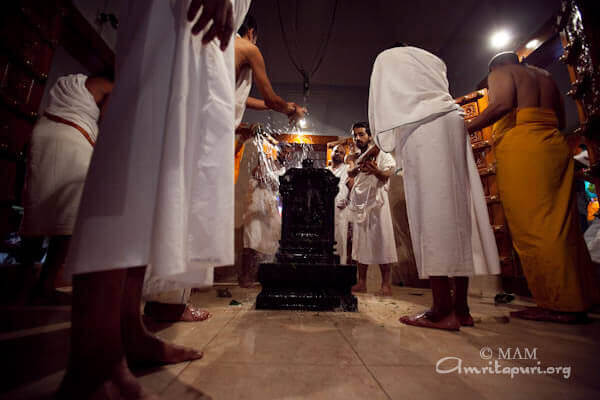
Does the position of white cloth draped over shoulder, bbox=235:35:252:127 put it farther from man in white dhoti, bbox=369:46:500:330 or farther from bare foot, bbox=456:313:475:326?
bare foot, bbox=456:313:475:326

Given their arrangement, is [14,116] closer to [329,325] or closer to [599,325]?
[329,325]

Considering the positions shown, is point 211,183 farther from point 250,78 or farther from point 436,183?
point 436,183

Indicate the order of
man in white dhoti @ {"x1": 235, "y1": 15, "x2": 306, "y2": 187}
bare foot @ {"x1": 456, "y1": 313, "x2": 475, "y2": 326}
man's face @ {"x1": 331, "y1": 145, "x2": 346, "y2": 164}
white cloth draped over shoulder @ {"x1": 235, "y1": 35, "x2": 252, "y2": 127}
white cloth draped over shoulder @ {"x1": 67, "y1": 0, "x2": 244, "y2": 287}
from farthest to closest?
man's face @ {"x1": 331, "y1": 145, "x2": 346, "y2": 164}, bare foot @ {"x1": 456, "y1": 313, "x2": 475, "y2": 326}, man in white dhoti @ {"x1": 235, "y1": 15, "x2": 306, "y2": 187}, white cloth draped over shoulder @ {"x1": 235, "y1": 35, "x2": 252, "y2": 127}, white cloth draped over shoulder @ {"x1": 67, "y1": 0, "x2": 244, "y2": 287}

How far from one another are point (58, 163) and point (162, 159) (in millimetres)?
2099

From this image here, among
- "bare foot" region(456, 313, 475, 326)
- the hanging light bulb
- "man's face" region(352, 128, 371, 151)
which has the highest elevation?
the hanging light bulb

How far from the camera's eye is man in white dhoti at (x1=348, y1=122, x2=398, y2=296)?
9.98ft

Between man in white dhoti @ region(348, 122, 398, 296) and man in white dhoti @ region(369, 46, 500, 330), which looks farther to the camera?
man in white dhoti @ region(348, 122, 398, 296)

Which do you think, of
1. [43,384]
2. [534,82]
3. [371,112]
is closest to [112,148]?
[43,384]

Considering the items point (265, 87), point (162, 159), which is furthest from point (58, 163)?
point (162, 159)

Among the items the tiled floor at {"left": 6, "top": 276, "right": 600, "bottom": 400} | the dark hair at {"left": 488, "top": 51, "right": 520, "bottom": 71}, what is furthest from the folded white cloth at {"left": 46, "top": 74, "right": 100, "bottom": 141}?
the dark hair at {"left": 488, "top": 51, "right": 520, "bottom": 71}

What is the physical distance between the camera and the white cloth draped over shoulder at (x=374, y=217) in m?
3.05

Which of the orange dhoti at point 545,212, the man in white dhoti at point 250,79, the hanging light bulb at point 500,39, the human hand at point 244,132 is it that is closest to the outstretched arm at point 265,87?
the man in white dhoti at point 250,79

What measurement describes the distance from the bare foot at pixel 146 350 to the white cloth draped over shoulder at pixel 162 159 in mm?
308

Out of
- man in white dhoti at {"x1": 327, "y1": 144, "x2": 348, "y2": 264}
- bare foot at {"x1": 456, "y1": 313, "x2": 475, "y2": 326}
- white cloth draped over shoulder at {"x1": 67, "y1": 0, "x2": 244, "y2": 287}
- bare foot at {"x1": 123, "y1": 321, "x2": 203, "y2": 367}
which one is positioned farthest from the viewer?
man in white dhoti at {"x1": 327, "y1": 144, "x2": 348, "y2": 264}
